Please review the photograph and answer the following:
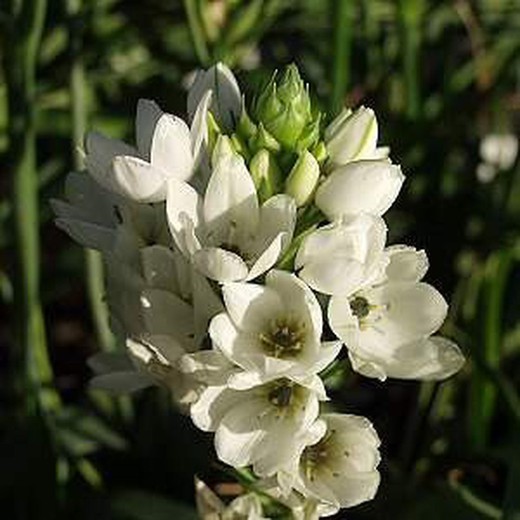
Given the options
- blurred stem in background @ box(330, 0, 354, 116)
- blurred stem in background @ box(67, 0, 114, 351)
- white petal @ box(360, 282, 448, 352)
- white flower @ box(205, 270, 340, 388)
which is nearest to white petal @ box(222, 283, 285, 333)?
white flower @ box(205, 270, 340, 388)

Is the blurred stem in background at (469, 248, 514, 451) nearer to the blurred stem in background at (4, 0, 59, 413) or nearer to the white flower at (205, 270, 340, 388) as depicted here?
the blurred stem in background at (4, 0, 59, 413)

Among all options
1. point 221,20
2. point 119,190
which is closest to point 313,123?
point 119,190

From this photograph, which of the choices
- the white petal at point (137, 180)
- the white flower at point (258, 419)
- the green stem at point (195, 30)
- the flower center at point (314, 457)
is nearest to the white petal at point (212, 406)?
the white flower at point (258, 419)

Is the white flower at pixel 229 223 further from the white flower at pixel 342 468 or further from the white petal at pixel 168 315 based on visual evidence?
the white flower at pixel 342 468

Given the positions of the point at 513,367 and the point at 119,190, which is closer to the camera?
the point at 119,190

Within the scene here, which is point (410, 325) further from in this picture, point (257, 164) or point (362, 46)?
point (362, 46)
